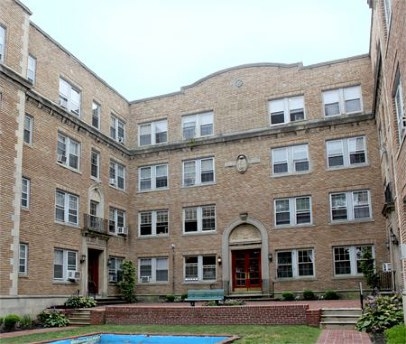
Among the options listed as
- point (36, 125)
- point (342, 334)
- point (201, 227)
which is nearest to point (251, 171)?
point (201, 227)

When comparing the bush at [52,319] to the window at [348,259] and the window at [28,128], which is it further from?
the window at [348,259]

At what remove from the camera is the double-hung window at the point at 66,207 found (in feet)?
72.9

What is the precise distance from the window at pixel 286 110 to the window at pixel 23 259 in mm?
14001

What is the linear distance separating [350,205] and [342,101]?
5.37m

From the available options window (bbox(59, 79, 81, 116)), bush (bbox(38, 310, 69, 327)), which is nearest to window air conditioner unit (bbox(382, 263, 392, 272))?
bush (bbox(38, 310, 69, 327))

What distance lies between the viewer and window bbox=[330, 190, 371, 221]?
23.7 m

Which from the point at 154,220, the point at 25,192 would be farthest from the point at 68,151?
the point at 154,220

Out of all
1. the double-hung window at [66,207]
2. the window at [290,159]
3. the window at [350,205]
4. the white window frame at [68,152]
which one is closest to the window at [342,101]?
the window at [290,159]

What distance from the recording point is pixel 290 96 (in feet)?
85.8

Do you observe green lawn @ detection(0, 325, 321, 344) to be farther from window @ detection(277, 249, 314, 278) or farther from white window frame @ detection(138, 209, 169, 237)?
white window frame @ detection(138, 209, 169, 237)

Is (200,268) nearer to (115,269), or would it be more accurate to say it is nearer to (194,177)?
(115,269)

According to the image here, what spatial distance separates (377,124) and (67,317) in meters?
16.5

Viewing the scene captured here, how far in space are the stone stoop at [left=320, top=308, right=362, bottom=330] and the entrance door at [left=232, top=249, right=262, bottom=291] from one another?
8.98 m

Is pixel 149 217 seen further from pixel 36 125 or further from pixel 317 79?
pixel 317 79
